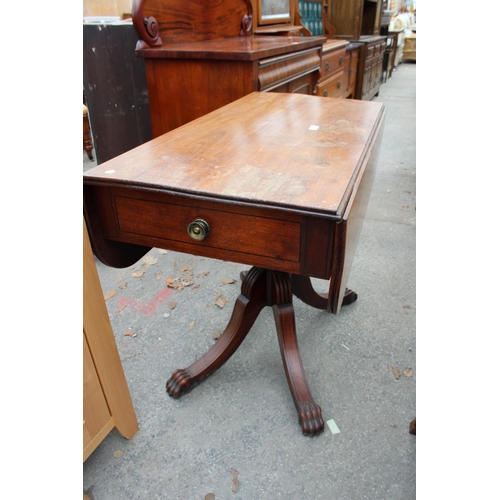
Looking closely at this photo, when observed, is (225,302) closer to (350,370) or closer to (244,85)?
(350,370)

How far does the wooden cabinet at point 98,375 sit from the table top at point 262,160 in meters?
0.24

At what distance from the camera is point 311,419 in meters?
1.31

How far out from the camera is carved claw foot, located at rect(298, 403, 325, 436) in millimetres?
1300

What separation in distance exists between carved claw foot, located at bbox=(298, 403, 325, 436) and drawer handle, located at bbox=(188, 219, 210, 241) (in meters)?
0.77

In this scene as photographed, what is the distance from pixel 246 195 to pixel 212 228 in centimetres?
12

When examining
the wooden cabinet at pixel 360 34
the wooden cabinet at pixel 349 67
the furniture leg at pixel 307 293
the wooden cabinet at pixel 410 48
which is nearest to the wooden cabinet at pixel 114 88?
the furniture leg at pixel 307 293

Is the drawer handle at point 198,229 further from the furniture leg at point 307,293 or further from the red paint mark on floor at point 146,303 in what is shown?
the red paint mark on floor at point 146,303

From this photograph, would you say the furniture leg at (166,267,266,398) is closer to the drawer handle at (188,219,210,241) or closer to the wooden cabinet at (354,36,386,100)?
the drawer handle at (188,219,210,241)

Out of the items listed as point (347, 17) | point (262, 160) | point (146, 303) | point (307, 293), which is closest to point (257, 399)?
point (307, 293)

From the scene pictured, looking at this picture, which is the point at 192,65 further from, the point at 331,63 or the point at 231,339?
the point at 331,63

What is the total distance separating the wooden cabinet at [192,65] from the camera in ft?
5.91

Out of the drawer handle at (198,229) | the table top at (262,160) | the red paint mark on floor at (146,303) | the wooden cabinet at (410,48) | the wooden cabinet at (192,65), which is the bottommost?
the red paint mark on floor at (146,303)

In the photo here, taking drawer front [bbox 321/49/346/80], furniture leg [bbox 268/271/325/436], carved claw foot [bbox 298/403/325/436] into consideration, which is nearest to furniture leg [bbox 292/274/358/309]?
furniture leg [bbox 268/271/325/436]

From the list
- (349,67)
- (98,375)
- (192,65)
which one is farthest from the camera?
(349,67)
